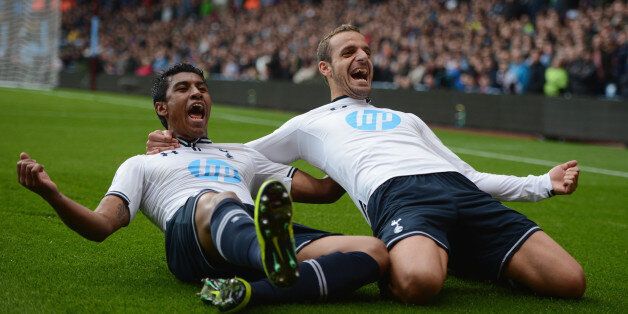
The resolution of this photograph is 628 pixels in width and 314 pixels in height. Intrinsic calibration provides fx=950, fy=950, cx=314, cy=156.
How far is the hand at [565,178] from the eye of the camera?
5309 mm

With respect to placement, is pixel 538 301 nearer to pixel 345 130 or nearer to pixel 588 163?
pixel 345 130

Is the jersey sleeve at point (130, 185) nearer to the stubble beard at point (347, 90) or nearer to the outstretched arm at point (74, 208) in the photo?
the outstretched arm at point (74, 208)

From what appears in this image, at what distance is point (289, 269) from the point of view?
4078 mm

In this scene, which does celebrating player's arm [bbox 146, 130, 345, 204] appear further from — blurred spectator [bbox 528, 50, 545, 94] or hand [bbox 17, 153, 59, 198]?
blurred spectator [bbox 528, 50, 545, 94]

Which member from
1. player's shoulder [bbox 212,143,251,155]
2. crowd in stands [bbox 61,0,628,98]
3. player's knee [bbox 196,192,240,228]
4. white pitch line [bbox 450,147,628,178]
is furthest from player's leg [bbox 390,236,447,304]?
white pitch line [bbox 450,147,628,178]

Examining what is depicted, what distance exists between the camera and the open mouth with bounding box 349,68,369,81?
6.03 m

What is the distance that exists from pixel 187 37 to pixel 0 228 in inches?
1306

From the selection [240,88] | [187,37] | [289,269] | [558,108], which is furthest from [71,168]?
[187,37]

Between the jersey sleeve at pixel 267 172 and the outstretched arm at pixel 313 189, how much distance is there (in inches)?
1.7

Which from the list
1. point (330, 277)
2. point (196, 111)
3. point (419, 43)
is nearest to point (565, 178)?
point (330, 277)

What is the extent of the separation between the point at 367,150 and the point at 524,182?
0.93 m

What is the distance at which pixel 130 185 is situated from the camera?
16.7ft

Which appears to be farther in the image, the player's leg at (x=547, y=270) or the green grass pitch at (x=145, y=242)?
the player's leg at (x=547, y=270)

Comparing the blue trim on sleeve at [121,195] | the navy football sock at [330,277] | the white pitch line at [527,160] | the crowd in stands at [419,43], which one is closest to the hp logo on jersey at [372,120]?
the navy football sock at [330,277]
